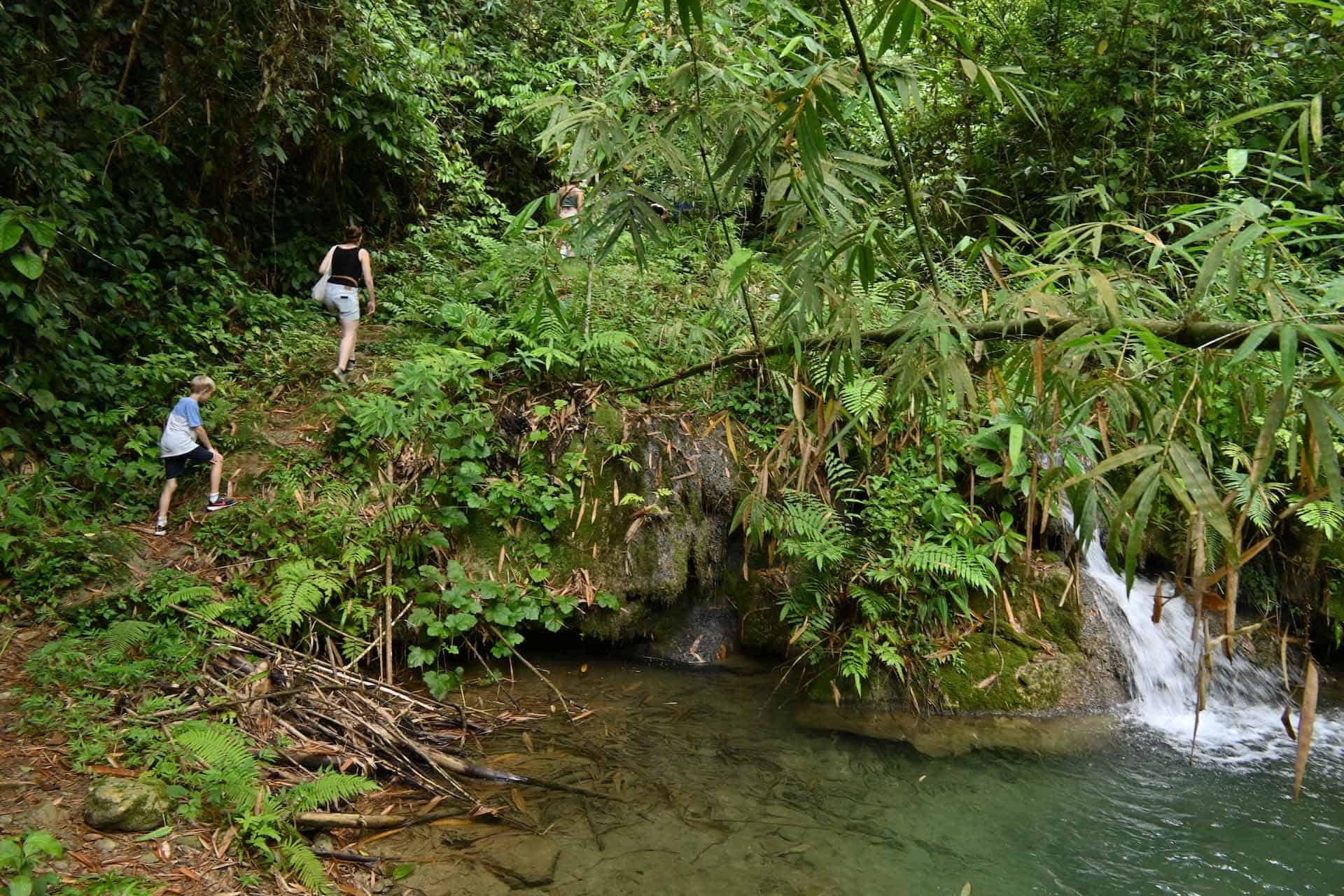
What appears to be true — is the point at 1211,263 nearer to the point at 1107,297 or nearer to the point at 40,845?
the point at 1107,297

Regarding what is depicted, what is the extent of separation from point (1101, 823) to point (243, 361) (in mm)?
7530

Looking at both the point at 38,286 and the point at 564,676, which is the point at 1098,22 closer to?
the point at 564,676

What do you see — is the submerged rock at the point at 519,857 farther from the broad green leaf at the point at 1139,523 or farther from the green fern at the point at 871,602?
the broad green leaf at the point at 1139,523

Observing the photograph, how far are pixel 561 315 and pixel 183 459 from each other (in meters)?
4.12

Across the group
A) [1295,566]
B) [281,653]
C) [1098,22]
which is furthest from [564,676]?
[1098,22]

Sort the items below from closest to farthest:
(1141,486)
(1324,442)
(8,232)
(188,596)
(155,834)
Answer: (1324,442), (1141,486), (155,834), (188,596), (8,232)

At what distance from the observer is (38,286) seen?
5.66 m

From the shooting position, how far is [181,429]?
226 inches

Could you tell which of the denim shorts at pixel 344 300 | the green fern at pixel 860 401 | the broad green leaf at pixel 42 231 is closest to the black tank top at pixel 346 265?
the denim shorts at pixel 344 300

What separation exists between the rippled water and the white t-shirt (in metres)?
3.11

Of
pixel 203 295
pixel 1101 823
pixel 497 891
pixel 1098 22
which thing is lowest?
pixel 497 891

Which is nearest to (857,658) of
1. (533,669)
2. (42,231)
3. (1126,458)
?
(533,669)

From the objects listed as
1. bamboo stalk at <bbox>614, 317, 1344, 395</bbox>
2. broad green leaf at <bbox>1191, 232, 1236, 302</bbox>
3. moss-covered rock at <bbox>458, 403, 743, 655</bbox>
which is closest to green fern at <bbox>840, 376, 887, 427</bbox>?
moss-covered rock at <bbox>458, 403, 743, 655</bbox>

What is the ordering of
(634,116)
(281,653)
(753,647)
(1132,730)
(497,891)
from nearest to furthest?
(634,116) → (497,891) → (281,653) → (1132,730) → (753,647)
